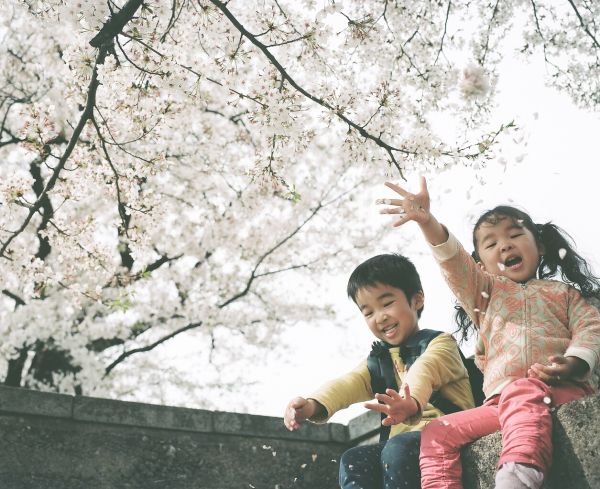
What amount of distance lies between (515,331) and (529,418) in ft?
1.72

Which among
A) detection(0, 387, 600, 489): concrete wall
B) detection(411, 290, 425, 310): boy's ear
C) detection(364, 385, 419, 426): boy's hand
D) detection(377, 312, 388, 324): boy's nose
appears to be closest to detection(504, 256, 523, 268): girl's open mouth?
detection(411, 290, 425, 310): boy's ear

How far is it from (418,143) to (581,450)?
2834 mm

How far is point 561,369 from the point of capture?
2.03m

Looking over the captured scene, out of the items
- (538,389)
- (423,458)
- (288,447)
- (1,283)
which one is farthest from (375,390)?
(1,283)

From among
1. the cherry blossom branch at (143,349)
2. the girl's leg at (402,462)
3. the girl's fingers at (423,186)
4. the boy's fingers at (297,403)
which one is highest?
the cherry blossom branch at (143,349)

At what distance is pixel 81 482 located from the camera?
137 inches

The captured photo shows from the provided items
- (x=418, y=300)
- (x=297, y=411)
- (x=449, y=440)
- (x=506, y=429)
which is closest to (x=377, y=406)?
(x=449, y=440)

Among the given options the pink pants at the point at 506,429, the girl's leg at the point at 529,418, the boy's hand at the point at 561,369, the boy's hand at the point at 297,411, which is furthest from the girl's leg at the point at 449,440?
the boy's hand at the point at 297,411

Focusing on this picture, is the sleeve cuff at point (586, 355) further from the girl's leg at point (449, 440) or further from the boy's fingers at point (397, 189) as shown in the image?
the boy's fingers at point (397, 189)

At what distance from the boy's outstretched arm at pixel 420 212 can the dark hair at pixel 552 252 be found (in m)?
0.40

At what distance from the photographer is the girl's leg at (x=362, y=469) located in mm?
2338

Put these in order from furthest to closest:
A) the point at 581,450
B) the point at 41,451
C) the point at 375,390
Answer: the point at 41,451 < the point at 375,390 < the point at 581,450

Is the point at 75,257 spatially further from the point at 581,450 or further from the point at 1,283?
the point at 581,450

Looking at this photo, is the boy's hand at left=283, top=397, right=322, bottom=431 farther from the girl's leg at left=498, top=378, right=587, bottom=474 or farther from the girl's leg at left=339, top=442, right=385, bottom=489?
the girl's leg at left=498, top=378, right=587, bottom=474
